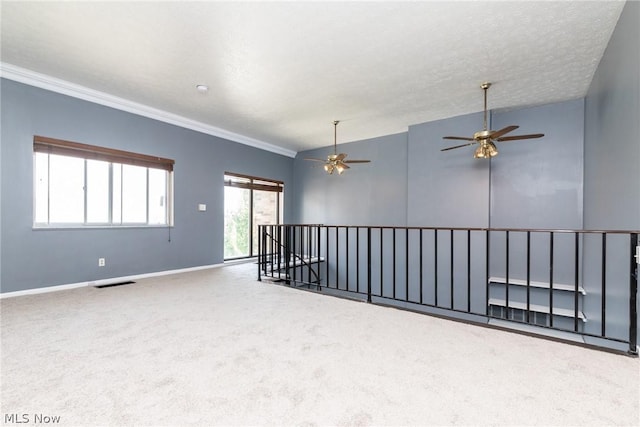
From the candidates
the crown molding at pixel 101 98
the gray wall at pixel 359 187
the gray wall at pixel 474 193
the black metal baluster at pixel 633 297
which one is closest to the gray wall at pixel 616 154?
the black metal baluster at pixel 633 297

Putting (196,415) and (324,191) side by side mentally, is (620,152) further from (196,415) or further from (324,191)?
(324,191)

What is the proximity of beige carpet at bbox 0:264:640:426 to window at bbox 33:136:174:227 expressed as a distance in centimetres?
151

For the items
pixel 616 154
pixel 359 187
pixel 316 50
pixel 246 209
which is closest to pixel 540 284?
pixel 616 154

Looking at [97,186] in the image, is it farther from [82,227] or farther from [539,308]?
[539,308]

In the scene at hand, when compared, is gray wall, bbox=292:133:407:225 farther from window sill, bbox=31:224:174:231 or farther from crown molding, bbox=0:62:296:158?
window sill, bbox=31:224:174:231

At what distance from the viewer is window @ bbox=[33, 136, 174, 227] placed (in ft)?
12.7

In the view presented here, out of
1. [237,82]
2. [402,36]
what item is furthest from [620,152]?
[237,82]

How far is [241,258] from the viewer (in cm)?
666

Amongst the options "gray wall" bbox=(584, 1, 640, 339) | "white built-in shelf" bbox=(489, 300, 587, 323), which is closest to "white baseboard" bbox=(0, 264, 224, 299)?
"white built-in shelf" bbox=(489, 300, 587, 323)

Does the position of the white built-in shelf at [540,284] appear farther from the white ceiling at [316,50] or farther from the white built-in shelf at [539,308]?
the white ceiling at [316,50]

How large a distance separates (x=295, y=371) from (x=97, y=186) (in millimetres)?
4283

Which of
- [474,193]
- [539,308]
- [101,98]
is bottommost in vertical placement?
[539,308]

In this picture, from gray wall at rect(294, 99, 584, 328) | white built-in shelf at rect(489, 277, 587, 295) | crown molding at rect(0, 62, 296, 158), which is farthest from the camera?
gray wall at rect(294, 99, 584, 328)

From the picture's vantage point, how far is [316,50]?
3.06 metres
